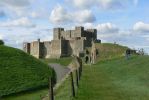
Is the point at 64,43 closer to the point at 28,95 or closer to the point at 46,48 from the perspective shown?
the point at 46,48

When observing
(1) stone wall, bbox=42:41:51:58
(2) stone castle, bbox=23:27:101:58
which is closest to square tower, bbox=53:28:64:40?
(2) stone castle, bbox=23:27:101:58

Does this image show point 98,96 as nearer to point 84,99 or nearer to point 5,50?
point 84,99

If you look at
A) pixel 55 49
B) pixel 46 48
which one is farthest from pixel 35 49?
pixel 55 49

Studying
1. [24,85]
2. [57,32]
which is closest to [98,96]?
[24,85]

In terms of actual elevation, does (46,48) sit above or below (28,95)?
above

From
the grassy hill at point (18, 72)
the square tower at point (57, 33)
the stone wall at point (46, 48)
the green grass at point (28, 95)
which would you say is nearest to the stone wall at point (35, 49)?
the stone wall at point (46, 48)

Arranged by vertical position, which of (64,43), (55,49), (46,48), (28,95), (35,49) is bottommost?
(28,95)

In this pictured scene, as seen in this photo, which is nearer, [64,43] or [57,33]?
[64,43]

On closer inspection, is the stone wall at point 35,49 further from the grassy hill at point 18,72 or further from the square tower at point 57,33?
the grassy hill at point 18,72

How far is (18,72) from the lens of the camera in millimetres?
44469

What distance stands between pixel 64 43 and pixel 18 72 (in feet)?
301

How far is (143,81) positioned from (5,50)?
2708 cm

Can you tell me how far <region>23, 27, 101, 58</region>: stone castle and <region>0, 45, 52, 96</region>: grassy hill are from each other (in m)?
74.0

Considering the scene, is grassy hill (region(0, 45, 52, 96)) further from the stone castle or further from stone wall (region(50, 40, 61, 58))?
stone wall (region(50, 40, 61, 58))
